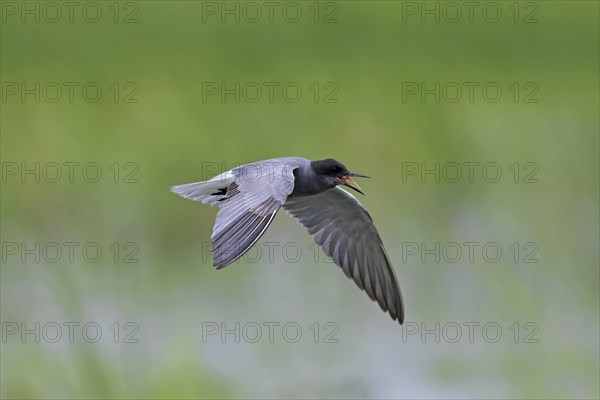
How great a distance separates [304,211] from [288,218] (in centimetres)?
174

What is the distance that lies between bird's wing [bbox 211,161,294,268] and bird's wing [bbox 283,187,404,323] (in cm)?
67

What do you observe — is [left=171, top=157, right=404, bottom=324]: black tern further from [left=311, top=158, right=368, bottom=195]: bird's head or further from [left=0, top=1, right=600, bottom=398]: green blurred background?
[left=0, top=1, right=600, bottom=398]: green blurred background

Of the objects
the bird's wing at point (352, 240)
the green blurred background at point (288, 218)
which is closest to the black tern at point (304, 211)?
the bird's wing at point (352, 240)

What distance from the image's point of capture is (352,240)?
5285mm

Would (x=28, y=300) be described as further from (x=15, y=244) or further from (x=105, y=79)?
(x=105, y=79)

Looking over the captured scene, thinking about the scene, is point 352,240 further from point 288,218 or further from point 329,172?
point 288,218

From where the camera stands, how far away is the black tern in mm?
4070

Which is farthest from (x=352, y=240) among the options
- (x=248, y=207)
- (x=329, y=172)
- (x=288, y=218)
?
(x=288, y=218)

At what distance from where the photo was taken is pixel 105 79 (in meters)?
8.12

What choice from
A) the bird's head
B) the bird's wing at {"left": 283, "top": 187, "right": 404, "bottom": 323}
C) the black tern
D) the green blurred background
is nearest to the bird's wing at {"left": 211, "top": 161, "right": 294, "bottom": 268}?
the black tern

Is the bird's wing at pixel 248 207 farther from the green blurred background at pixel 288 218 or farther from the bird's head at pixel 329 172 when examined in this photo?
the green blurred background at pixel 288 218

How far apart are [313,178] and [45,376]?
1722 mm

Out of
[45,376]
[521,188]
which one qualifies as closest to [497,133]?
[521,188]

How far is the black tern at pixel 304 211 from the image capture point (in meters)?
4.07
